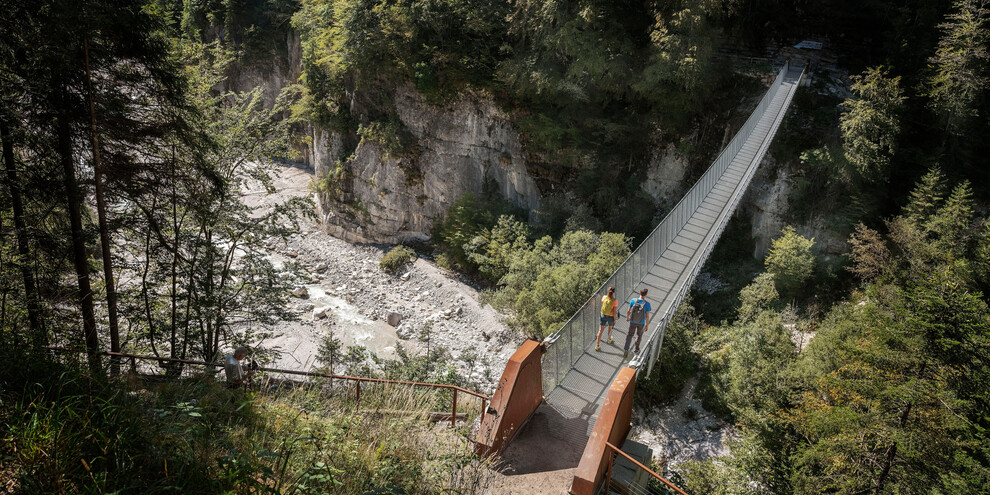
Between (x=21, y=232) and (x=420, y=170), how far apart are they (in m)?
18.0

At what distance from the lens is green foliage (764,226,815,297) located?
14.4m

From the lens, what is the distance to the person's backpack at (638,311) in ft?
26.7

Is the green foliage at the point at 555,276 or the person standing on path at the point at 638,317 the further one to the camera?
the green foliage at the point at 555,276

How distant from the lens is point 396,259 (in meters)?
22.9

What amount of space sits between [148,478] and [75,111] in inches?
200

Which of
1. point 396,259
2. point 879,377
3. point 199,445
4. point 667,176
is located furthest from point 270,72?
point 879,377

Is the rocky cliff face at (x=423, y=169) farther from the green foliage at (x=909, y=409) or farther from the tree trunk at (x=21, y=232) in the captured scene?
the tree trunk at (x=21, y=232)

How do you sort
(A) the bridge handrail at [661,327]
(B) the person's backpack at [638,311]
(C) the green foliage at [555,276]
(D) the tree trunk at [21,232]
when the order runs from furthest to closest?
(C) the green foliage at [555,276] → (B) the person's backpack at [638,311] → (A) the bridge handrail at [661,327] → (D) the tree trunk at [21,232]

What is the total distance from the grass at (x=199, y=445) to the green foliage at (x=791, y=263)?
1293 cm

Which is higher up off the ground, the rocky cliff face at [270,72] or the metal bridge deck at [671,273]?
the rocky cliff face at [270,72]

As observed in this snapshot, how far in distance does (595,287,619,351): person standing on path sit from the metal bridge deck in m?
0.14

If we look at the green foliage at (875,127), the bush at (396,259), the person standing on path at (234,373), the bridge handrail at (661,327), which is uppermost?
the green foliage at (875,127)

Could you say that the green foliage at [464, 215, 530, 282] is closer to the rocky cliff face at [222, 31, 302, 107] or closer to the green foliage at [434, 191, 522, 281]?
the green foliage at [434, 191, 522, 281]

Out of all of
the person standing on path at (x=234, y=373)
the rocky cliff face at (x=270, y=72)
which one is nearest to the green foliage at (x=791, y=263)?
the person standing on path at (x=234, y=373)
